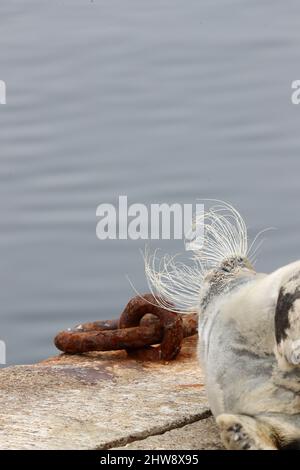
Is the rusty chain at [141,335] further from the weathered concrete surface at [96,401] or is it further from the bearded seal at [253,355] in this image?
the bearded seal at [253,355]

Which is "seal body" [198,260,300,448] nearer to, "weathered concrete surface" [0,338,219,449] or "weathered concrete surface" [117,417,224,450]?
"weathered concrete surface" [117,417,224,450]

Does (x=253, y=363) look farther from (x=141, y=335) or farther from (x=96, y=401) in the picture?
(x=141, y=335)

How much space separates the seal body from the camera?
3537mm

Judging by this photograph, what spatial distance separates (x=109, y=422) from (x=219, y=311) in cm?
57

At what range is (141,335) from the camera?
5223mm

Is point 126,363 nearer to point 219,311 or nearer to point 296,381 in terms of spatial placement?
point 219,311

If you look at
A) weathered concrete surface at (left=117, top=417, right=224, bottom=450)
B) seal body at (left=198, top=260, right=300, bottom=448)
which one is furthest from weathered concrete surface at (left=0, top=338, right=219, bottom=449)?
seal body at (left=198, top=260, right=300, bottom=448)

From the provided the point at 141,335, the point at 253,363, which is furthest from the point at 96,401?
the point at 253,363

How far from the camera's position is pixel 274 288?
370 centimetres

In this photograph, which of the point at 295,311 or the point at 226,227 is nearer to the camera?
the point at 295,311

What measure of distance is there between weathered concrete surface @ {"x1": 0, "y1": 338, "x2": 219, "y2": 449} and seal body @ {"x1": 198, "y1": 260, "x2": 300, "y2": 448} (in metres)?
0.29

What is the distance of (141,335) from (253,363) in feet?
5.13

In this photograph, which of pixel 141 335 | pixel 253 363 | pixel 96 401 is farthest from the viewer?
pixel 141 335
